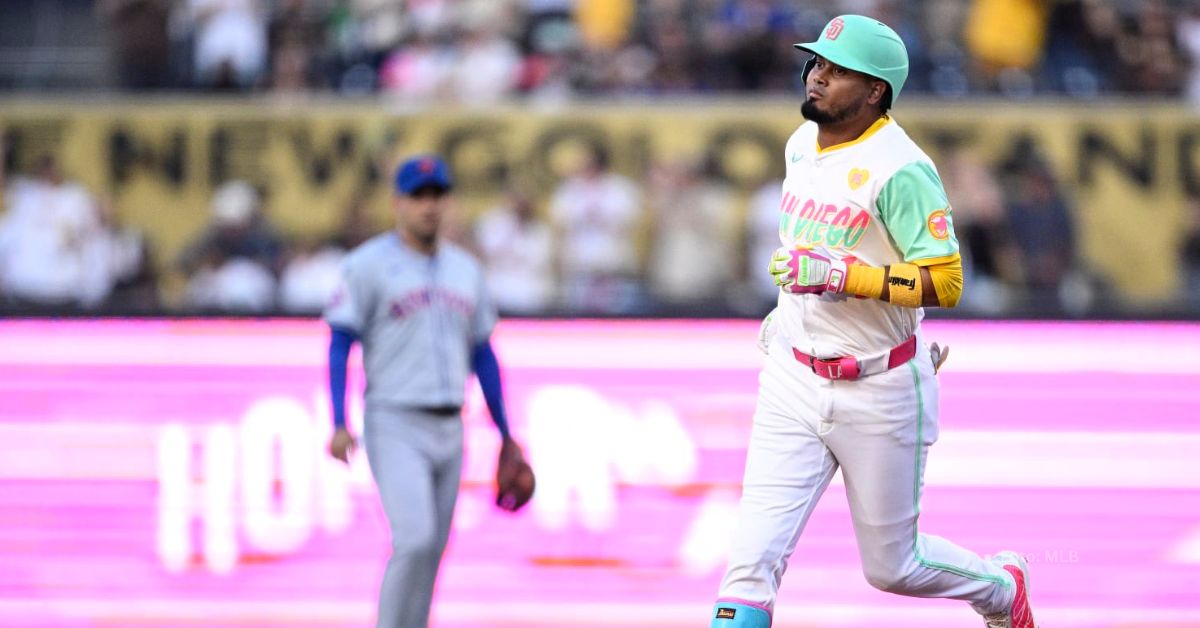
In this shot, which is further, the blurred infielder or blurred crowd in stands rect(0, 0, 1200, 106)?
blurred crowd in stands rect(0, 0, 1200, 106)

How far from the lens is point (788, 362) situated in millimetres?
5621

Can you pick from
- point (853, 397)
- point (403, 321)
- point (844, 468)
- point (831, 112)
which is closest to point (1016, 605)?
point (844, 468)

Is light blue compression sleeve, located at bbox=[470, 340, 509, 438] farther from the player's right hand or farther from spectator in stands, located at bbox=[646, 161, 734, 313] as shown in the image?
spectator in stands, located at bbox=[646, 161, 734, 313]

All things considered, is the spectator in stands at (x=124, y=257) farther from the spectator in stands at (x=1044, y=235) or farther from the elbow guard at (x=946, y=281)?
the elbow guard at (x=946, y=281)

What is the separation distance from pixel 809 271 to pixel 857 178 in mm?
383

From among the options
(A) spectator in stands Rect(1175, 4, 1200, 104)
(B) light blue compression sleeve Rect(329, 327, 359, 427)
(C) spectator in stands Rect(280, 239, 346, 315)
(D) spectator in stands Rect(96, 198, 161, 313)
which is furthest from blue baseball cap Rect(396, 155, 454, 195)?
(A) spectator in stands Rect(1175, 4, 1200, 104)

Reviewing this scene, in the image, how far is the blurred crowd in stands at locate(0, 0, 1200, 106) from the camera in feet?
41.5

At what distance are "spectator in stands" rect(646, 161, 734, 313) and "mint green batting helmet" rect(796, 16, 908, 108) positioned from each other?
610cm

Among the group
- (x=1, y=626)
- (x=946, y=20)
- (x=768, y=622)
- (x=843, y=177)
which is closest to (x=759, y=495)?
(x=768, y=622)

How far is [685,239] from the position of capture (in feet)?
38.4

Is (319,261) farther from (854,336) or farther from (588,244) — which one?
(854,336)

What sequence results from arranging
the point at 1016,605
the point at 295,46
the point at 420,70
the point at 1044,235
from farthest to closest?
the point at 295,46, the point at 420,70, the point at 1044,235, the point at 1016,605

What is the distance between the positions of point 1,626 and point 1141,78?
29.2 ft

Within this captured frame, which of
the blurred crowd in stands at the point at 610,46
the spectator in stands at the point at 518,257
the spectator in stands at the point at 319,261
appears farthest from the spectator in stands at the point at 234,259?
the spectator in stands at the point at 518,257
